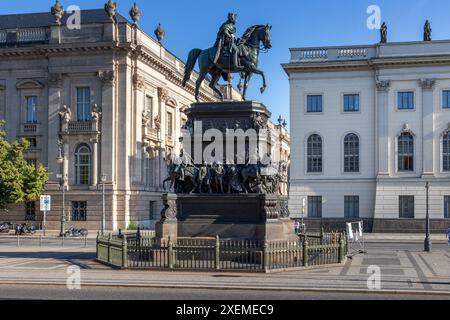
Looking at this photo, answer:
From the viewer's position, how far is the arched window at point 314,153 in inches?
2263

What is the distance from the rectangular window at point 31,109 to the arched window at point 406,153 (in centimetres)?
3338

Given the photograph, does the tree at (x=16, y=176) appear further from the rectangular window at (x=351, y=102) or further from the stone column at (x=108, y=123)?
the rectangular window at (x=351, y=102)

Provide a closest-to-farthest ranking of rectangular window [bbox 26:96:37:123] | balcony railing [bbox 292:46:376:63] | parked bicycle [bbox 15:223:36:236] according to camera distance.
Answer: parked bicycle [bbox 15:223:36:236], balcony railing [bbox 292:46:376:63], rectangular window [bbox 26:96:37:123]

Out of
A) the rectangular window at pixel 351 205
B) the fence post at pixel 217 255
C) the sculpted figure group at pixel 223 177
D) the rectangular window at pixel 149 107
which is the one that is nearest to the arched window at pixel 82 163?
the rectangular window at pixel 149 107

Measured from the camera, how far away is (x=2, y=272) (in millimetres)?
21797

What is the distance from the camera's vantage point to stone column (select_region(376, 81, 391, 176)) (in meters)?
56.2

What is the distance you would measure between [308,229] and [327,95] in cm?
1178

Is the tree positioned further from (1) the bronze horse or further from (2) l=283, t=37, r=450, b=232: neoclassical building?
(1) the bronze horse

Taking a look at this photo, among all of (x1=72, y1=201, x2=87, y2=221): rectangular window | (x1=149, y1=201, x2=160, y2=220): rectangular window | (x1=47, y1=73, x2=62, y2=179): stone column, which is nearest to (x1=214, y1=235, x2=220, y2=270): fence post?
(x1=72, y1=201, x2=87, y2=221): rectangular window

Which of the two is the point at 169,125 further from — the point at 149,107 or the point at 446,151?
the point at 446,151

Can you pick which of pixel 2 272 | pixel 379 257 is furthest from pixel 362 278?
pixel 2 272

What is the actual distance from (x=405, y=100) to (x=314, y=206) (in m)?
12.0

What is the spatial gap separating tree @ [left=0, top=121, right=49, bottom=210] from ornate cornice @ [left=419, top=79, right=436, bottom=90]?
32.9m

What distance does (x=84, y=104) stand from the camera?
60281 mm
